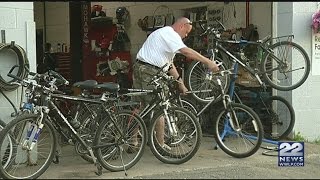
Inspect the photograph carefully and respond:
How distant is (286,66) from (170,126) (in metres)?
2.38

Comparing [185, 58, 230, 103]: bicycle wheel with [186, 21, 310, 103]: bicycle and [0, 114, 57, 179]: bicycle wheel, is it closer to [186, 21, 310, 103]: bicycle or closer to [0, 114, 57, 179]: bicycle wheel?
[186, 21, 310, 103]: bicycle

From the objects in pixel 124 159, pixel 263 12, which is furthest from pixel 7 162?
pixel 263 12

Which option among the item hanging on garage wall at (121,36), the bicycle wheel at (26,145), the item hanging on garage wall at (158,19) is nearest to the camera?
the bicycle wheel at (26,145)

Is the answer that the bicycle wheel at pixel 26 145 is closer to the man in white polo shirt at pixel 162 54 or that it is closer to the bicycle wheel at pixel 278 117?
the man in white polo shirt at pixel 162 54

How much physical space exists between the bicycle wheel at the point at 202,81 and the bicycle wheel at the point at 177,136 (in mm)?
793

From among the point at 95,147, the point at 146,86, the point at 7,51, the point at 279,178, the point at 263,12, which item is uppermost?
the point at 263,12

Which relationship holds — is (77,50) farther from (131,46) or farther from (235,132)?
(235,132)

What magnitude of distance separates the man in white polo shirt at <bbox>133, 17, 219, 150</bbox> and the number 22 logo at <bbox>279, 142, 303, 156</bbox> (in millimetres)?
1406

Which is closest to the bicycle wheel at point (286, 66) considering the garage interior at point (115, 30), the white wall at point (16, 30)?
the garage interior at point (115, 30)

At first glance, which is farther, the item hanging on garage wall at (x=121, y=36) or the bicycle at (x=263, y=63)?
the item hanging on garage wall at (x=121, y=36)

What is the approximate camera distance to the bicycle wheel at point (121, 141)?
20.0 ft

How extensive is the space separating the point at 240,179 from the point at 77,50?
7.60 meters

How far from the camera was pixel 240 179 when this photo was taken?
237 inches

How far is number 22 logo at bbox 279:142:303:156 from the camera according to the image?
6.79 meters
